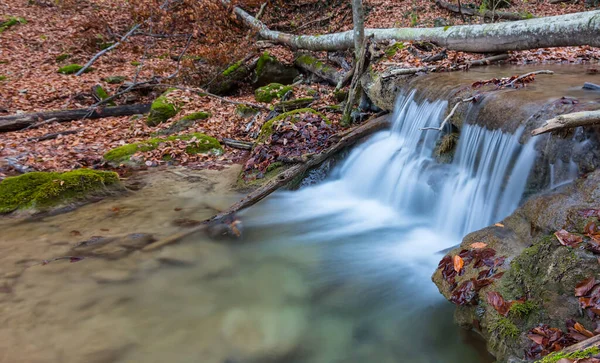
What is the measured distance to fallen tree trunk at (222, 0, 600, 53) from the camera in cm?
650

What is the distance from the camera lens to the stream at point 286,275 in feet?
11.5

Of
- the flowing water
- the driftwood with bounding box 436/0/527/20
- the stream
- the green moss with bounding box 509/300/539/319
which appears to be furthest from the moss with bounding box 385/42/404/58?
the green moss with bounding box 509/300/539/319

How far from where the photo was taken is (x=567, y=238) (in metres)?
2.99

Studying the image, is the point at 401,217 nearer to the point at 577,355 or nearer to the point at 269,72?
the point at 577,355

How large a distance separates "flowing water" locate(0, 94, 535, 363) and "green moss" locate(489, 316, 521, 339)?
0.30m

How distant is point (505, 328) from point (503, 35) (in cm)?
684

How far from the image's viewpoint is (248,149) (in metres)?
8.33

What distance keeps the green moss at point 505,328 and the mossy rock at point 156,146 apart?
20.9 ft

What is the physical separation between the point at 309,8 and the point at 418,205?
552 inches

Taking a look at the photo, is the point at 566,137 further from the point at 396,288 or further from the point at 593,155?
the point at 396,288

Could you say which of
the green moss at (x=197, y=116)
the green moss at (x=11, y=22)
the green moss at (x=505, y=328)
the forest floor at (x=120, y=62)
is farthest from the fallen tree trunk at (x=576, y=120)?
the green moss at (x=11, y=22)

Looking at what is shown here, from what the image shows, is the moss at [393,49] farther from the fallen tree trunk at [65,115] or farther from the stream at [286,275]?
the fallen tree trunk at [65,115]

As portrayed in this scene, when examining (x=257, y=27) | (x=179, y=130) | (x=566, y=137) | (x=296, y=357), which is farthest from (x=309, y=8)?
(x=296, y=357)

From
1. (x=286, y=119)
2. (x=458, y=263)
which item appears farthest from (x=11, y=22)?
(x=458, y=263)
